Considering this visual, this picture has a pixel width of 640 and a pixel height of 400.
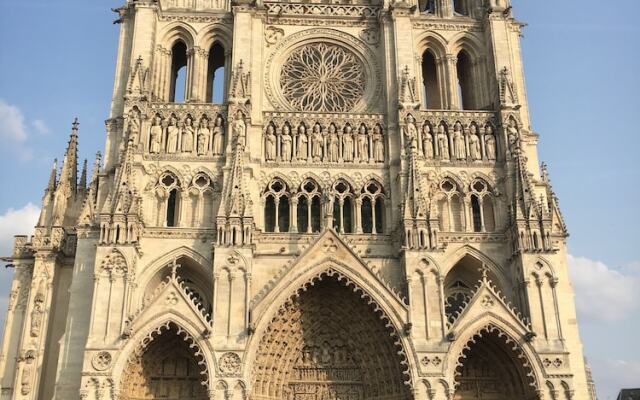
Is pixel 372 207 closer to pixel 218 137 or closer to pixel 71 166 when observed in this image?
pixel 218 137

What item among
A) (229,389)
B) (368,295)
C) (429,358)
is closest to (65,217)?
(229,389)

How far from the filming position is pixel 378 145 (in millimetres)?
24375

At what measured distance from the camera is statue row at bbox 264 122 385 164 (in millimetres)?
24062

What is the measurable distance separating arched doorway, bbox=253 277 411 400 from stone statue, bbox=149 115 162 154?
23.5 feet

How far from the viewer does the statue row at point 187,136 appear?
2375 cm

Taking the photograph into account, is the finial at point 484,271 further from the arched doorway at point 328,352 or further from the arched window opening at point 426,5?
the arched window opening at point 426,5

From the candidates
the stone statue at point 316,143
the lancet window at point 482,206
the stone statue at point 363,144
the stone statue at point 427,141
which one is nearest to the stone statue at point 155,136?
the stone statue at point 316,143

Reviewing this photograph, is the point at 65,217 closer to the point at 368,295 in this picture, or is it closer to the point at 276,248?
the point at 276,248

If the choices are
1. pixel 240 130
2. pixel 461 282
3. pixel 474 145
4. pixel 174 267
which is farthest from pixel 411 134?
pixel 174 267

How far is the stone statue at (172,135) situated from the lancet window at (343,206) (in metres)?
5.68

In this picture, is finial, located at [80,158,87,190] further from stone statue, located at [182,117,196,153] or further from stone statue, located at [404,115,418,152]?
stone statue, located at [404,115,418,152]

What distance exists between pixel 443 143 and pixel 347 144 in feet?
11.1

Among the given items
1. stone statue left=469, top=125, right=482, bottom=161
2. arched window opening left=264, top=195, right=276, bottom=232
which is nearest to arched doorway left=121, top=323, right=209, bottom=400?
arched window opening left=264, top=195, right=276, bottom=232

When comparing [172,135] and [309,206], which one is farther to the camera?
[172,135]
